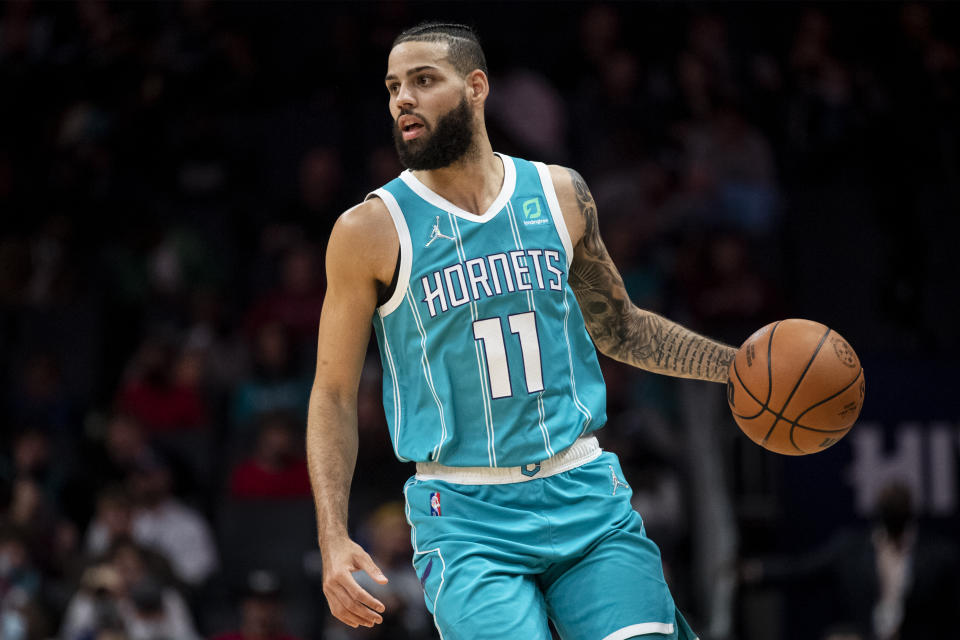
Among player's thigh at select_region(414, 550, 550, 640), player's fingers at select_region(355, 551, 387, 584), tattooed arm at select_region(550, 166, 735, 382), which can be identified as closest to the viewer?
player's fingers at select_region(355, 551, 387, 584)

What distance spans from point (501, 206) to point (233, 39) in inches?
285

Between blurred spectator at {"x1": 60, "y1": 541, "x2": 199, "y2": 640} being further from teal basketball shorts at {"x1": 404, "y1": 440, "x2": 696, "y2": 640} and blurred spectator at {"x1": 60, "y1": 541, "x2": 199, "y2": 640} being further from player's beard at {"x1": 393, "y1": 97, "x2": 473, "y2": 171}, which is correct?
player's beard at {"x1": 393, "y1": 97, "x2": 473, "y2": 171}

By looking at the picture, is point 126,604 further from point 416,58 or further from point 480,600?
point 416,58

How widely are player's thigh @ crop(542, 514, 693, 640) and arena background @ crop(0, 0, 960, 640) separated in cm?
410

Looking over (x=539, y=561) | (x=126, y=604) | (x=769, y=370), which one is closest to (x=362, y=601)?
(x=539, y=561)

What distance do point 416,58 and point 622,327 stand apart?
1.06m

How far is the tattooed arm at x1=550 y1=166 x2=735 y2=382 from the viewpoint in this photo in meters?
4.01

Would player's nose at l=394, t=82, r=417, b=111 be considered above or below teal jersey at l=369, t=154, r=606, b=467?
above

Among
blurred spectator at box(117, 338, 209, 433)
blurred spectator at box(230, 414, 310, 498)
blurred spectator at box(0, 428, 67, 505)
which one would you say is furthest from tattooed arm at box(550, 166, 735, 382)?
blurred spectator at box(0, 428, 67, 505)

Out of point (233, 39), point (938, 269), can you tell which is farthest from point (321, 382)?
point (233, 39)

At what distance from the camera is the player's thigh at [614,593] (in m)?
3.49

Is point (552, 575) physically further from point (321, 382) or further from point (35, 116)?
point (35, 116)

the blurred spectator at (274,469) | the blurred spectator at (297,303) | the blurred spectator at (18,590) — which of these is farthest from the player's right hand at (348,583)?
the blurred spectator at (297,303)

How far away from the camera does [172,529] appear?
28.9ft
